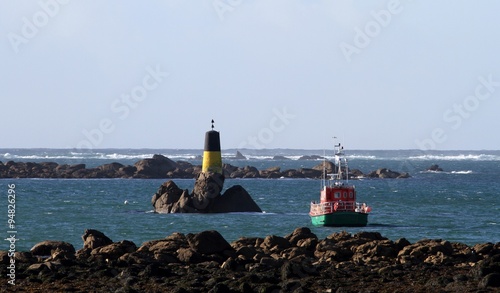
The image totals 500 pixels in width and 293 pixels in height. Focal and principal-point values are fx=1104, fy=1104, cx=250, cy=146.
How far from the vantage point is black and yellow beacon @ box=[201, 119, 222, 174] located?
70.5 m

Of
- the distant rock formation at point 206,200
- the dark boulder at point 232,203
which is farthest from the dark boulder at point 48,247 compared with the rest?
the dark boulder at point 232,203

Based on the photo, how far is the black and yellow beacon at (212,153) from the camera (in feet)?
231

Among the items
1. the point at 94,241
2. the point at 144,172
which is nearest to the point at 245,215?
the point at 94,241

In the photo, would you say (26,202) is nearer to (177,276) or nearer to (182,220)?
(182,220)

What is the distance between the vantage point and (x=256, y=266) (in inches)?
1325

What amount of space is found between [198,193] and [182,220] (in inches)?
187

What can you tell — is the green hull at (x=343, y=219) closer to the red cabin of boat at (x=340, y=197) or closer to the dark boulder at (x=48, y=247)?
the red cabin of boat at (x=340, y=197)

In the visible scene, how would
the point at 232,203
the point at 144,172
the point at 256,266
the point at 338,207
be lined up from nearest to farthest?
1. the point at 256,266
2. the point at 338,207
3. the point at 232,203
4. the point at 144,172

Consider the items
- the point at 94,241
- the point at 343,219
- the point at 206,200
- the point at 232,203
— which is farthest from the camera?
the point at 232,203

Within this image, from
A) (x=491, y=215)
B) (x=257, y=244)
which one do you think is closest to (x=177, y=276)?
(x=257, y=244)

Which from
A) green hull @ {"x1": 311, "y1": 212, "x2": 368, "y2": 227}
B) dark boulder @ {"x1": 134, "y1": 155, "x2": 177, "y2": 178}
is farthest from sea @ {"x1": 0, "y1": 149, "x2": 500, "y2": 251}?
dark boulder @ {"x1": 134, "y1": 155, "x2": 177, "y2": 178}

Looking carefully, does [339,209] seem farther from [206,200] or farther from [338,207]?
[206,200]

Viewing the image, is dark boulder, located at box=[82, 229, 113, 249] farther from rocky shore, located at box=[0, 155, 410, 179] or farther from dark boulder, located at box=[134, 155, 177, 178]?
dark boulder, located at box=[134, 155, 177, 178]

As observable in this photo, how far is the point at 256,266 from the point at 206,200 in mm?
38839
